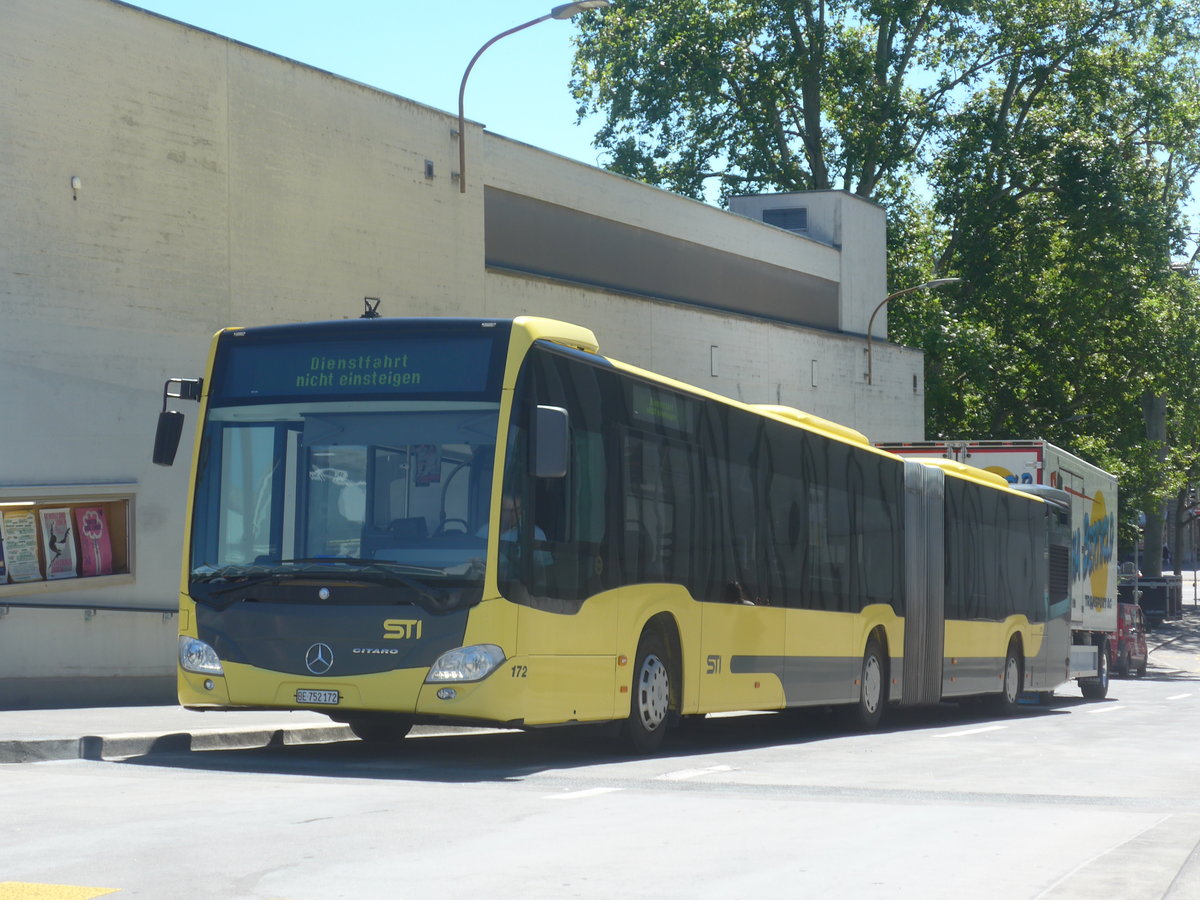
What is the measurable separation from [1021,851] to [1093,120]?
44337 millimetres

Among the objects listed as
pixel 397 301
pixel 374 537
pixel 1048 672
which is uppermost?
pixel 397 301

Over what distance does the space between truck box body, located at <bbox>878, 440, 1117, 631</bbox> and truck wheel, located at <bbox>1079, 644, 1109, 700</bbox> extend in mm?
534

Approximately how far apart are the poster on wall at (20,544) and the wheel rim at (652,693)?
7.96 meters

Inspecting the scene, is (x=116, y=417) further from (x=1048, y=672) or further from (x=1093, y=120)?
(x=1093, y=120)

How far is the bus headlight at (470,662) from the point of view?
Answer: 1111cm

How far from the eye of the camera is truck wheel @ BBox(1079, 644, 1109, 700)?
29.8m

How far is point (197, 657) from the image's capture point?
39.1 feet

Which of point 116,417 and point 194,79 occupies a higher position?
point 194,79

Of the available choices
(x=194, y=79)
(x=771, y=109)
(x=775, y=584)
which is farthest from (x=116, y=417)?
(x=771, y=109)

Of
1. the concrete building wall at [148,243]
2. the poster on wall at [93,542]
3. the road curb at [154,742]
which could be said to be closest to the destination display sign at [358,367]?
the road curb at [154,742]

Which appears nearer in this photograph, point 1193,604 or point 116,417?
point 116,417

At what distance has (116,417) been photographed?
19.1 metres

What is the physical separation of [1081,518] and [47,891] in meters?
24.3

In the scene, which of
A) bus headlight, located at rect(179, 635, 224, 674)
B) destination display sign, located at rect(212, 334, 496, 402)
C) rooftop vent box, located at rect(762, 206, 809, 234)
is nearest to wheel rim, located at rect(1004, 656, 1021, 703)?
destination display sign, located at rect(212, 334, 496, 402)
